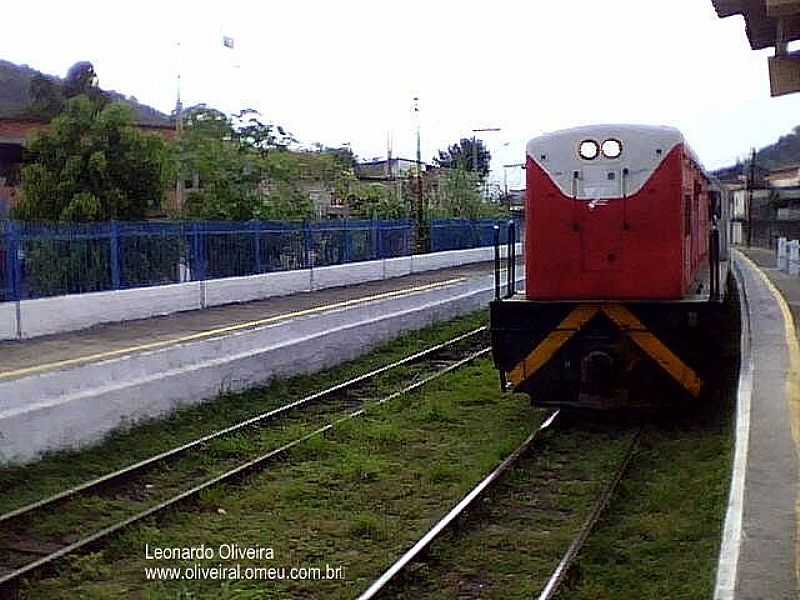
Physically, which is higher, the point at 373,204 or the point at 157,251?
the point at 373,204

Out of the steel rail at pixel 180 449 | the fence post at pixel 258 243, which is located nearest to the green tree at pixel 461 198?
the fence post at pixel 258 243

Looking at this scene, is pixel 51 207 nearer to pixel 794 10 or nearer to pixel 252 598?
pixel 252 598

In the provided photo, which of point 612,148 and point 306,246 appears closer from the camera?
point 612,148

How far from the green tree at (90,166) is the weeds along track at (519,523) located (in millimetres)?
12776

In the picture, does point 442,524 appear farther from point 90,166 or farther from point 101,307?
point 90,166

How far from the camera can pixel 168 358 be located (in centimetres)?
1087

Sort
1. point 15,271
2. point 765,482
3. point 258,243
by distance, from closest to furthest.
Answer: point 765,482 → point 15,271 → point 258,243

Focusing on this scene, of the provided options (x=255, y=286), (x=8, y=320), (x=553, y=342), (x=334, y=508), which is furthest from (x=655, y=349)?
(x=255, y=286)

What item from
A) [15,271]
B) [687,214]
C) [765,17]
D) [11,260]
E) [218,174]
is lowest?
[15,271]

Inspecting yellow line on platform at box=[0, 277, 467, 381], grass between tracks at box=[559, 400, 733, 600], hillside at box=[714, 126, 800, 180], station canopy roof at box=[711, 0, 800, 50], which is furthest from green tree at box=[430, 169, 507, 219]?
hillside at box=[714, 126, 800, 180]

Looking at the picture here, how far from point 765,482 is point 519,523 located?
69.7 inches

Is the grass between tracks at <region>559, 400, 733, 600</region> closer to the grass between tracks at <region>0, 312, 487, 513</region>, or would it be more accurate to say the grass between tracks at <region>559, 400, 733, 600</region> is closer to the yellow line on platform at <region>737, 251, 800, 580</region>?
the yellow line on platform at <region>737, 251, 800, 580</region>

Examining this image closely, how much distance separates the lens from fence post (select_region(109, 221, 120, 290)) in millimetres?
14680

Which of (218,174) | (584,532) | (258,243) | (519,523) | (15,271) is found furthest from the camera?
(218,174)
